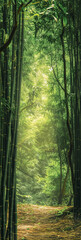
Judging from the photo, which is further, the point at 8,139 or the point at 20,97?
the point at 20,97

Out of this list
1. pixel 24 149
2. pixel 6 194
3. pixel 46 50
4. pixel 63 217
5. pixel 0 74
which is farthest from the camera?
pixel 24 149

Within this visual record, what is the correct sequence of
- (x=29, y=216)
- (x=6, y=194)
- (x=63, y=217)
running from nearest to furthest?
(x=6, y=194), (x=63, y=217), (x=29, y=216)

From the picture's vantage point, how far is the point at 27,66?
5.83 m

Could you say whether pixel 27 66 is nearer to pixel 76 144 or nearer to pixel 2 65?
pixel 76 144

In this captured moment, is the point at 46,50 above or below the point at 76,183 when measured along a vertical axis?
above

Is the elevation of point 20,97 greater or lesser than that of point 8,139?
greater

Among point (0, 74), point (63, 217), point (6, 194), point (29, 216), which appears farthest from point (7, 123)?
point (29, 216)

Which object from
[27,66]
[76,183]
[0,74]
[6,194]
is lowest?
[76,183]

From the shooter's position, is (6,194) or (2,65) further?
(2,65)

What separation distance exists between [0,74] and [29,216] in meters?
2.91

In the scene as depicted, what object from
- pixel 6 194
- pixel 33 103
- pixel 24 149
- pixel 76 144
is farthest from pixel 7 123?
pixel 24 149

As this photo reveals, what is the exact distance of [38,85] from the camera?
781cm

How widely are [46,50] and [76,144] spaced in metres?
2.10

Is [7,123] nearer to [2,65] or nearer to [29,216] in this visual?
[2,65]
